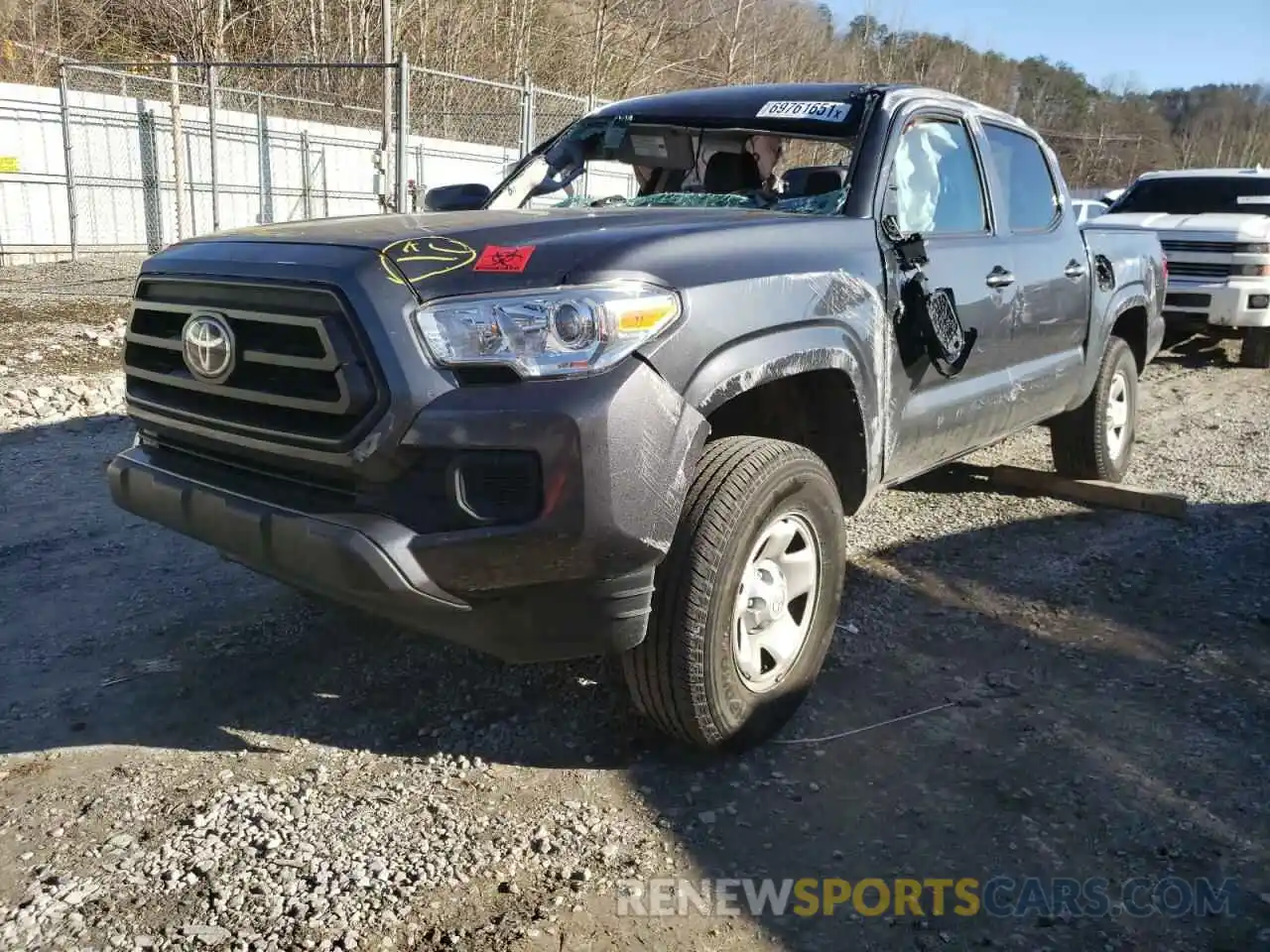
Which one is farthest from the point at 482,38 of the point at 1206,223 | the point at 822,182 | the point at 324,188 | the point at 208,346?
the point at 208,346

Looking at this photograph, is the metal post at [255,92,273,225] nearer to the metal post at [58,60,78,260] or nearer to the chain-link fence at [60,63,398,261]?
the chain-link fence at [60,63,398,261]

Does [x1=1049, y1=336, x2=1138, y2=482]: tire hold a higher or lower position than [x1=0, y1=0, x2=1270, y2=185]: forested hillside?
lower

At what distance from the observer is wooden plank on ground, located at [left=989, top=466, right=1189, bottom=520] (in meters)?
5.37

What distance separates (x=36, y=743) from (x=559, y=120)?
13.0 meters

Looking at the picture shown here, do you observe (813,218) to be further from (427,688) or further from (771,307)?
(427,688)

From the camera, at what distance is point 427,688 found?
11.2 feet

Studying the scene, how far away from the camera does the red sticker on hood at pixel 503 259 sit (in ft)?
8.22

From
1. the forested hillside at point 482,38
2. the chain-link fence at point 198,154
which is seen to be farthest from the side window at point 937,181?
the forested hillside at point 482,38

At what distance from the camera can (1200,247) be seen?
10.4 meters

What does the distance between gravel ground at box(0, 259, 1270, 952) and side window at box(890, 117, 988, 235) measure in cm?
146

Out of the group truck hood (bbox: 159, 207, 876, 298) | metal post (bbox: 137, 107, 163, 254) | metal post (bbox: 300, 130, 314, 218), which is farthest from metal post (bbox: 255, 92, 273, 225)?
truck hood (bbox: 159, 207, 876, 298)

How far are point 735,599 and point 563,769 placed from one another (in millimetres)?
691

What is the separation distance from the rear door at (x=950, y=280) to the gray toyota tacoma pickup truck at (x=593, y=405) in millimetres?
20

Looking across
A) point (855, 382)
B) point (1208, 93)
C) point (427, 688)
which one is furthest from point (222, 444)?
point (1208, 93)
